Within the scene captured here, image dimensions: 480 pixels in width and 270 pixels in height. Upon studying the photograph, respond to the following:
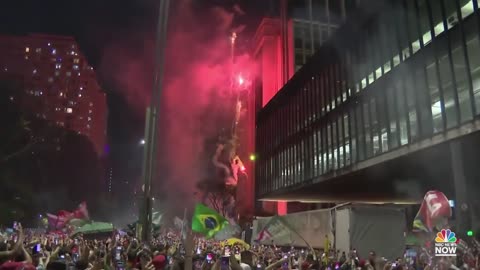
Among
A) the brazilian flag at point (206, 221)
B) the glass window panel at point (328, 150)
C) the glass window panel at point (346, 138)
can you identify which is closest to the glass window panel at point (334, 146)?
the glass window panel at point (328, 150)

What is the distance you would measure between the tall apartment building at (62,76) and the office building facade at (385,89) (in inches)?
2310

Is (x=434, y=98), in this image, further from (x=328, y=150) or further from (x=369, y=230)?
(x=328, y=150)

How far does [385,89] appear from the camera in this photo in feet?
98.3

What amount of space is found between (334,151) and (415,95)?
13159mm

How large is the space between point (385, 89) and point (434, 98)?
539cm

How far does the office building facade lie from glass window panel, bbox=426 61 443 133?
5 centimetres

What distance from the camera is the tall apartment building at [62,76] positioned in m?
96.1

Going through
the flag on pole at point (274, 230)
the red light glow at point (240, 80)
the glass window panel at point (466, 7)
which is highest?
the red light glow at point (240, 80)

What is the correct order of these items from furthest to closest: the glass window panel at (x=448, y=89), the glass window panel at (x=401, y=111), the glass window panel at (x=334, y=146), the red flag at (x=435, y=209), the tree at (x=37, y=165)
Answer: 1. the glass window panel at (x=334, y=146)
2. the tree at (x=37, y=165)
3. the glass window panel at (x=401, y=111)
4. the glass window panel at (x=448, y=89)
5. the red flag at (x=435, y=209)

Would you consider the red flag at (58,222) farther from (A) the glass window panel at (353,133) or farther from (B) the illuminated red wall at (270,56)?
(B) the illuminated red wall at (270,56)

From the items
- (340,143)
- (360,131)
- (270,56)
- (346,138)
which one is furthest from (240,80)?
(360,131)

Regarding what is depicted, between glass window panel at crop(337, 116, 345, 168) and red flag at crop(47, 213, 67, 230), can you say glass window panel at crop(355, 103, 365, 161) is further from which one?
red flag at crop(47, 213, 67, 230)

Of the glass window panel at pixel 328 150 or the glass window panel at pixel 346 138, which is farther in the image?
the glass window panel at pixel 328 150

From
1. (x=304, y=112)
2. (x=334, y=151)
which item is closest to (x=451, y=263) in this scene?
(x=334, y=151)
